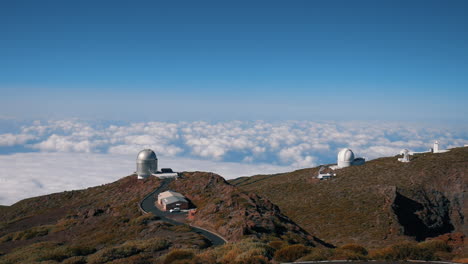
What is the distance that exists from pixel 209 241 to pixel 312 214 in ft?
68.9

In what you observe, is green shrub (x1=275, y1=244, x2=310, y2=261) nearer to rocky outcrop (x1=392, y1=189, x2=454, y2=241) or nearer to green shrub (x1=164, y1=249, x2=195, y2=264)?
green shrub (x1=164, y1=249, x2=195, y2=264)

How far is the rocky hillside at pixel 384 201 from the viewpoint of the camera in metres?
31.7

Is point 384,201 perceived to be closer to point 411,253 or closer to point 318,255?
point 411,253

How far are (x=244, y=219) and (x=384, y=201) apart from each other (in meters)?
21.7

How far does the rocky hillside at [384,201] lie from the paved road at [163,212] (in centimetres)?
1296

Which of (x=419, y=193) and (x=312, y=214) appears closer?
→ (x=312, y=214)

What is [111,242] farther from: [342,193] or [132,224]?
[342,193]

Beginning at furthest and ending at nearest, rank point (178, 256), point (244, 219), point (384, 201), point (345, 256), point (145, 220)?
point (384, 201), point (145, 220), point (244, 219), point (178, 256), point (345, 256)

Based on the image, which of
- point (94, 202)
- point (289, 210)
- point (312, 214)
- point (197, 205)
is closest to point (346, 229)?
point (312, 214)

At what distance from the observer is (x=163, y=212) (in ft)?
101

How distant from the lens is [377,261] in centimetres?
1167

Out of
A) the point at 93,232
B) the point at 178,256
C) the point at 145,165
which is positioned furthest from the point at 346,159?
the point at 178,256

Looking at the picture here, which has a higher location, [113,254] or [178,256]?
[178,256]

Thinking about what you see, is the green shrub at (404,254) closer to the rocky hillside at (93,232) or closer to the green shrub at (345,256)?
the green shrub at (345,256)
